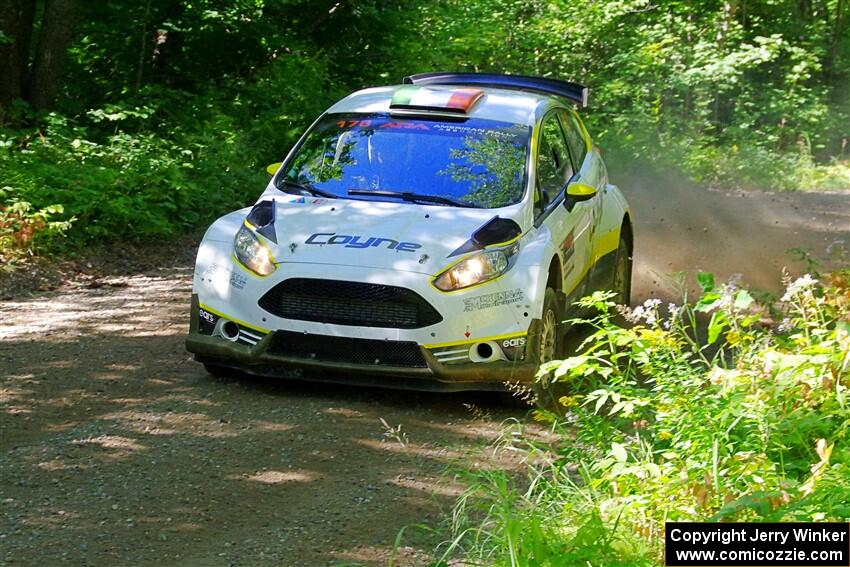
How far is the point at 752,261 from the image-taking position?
13445 millimetres

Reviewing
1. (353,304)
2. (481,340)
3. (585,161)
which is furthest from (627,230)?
(353,304)

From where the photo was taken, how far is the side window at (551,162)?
8695 millimetres

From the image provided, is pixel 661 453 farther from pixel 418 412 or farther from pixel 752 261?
pixel 752 261

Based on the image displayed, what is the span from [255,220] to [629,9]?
66.8 feet

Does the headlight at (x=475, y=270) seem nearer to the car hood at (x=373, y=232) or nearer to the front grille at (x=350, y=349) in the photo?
the car hood at (x=373, y=232)

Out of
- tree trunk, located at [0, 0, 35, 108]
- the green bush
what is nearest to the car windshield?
the green bush

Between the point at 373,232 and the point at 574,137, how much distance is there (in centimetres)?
280

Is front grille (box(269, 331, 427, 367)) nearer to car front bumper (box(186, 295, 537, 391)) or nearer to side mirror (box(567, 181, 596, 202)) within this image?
car front bumper (box(186, 295, 537, 391))

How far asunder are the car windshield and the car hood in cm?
18

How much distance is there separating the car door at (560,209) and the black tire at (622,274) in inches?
46.9

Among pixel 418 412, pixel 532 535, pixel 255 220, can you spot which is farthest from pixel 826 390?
pixel 255 220

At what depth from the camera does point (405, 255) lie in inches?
299

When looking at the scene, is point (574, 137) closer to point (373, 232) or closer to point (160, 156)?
point (373, 232)

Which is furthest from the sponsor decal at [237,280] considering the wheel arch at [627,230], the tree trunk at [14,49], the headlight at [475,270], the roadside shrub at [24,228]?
the tree trunk at [14,49]
